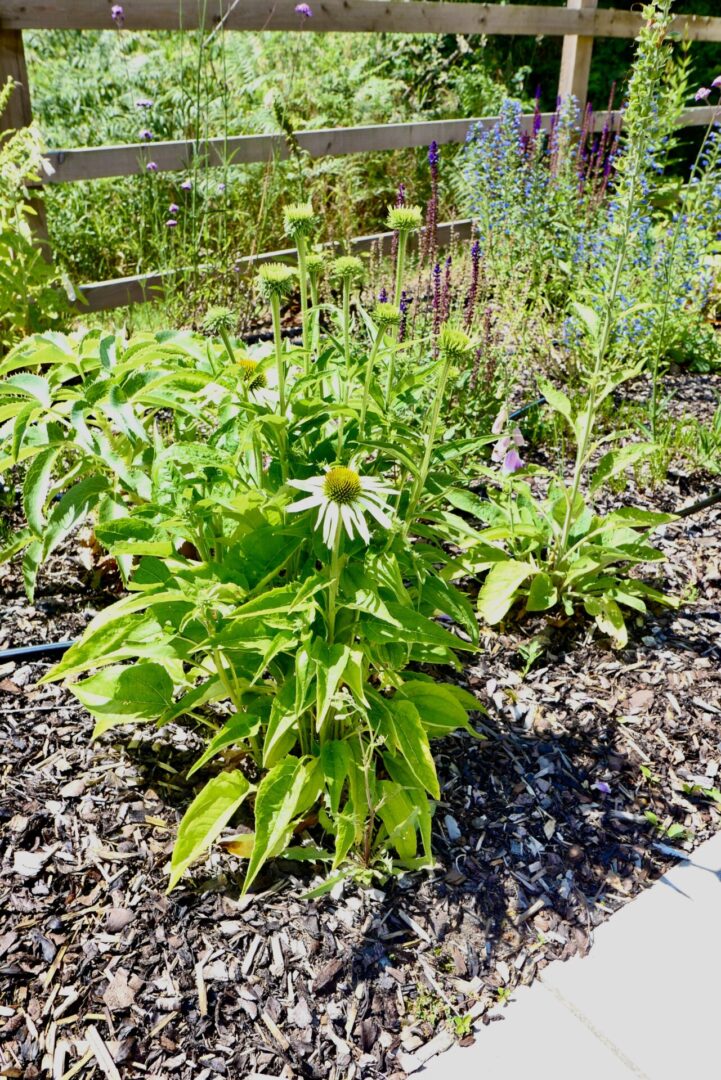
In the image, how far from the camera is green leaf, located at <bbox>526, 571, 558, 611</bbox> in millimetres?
2451

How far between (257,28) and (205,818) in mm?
4077

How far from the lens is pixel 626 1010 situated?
64.7 inches

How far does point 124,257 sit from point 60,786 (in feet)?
15.0

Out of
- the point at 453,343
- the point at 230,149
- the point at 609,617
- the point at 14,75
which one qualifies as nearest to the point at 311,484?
the point at 453,343

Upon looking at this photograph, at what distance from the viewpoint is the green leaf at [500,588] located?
7.88 ft

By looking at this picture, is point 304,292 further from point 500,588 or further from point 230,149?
point 230,149

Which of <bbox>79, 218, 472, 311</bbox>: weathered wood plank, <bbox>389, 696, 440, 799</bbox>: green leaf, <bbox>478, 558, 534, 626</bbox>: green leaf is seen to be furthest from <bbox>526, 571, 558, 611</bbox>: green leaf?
<bbox>79, 218, 472, 311</bbox>: weathered wood plank

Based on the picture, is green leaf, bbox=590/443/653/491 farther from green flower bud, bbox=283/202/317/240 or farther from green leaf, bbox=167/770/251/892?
green leaf, bbox=167/770/251/892

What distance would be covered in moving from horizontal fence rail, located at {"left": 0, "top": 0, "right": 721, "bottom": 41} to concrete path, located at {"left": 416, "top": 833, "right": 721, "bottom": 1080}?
10.1ft

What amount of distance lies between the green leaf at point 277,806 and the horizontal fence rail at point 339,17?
2640 mm

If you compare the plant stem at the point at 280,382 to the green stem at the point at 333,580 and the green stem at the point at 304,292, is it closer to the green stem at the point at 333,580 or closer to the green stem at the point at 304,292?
the green stem at the point at 304,292

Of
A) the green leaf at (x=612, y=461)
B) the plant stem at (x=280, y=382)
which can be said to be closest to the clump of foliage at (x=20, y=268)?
the plant stem at (x=280, y=382)

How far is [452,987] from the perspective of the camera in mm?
1668

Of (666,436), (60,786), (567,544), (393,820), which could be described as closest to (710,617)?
(567,544)
